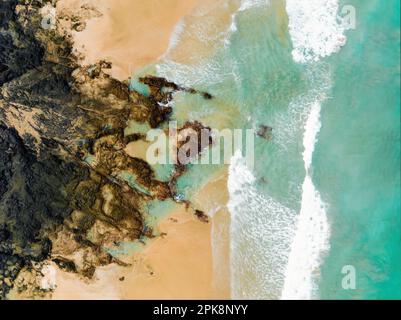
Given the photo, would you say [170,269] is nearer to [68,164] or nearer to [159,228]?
[159,228]

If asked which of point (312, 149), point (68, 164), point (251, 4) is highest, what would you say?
point (251, 4)

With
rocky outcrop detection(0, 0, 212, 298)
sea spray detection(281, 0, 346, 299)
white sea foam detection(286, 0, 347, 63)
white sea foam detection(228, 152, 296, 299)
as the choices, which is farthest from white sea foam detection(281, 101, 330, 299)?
rocky outcrop detection(0, 0, 212, 298)

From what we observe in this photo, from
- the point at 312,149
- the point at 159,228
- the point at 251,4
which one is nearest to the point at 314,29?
the point at 251,4

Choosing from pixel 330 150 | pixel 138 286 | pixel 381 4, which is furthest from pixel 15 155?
pixel 381 4

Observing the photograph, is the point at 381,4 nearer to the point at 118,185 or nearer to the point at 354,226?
the point at 354,226

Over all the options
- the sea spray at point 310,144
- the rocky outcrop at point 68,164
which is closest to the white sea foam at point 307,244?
the sea spray at point 310,144
